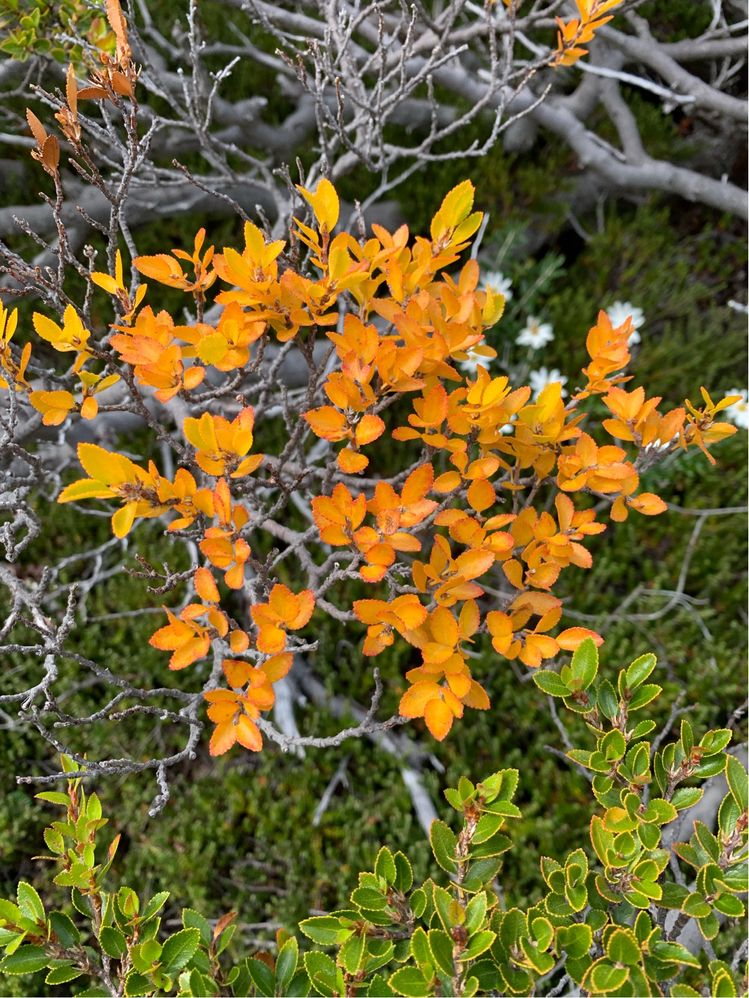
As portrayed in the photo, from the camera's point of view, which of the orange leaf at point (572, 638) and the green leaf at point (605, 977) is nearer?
the green leaf at point (605, 977)

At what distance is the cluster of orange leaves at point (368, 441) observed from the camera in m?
1.08

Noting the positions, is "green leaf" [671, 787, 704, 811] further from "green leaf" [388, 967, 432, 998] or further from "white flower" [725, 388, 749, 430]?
"white flower" [725, 388, 749, 430]

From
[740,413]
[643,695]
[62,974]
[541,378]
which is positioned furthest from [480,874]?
[740,413]

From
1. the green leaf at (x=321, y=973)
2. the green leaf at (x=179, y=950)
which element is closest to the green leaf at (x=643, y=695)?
the green leaf at (x=321, y=973)

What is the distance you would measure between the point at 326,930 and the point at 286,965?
105 mm

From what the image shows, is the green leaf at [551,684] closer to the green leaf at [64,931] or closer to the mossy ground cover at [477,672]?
the green leaf at [64,931]

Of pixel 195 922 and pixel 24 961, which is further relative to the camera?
pixel 195 922

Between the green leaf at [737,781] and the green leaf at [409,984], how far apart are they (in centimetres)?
55

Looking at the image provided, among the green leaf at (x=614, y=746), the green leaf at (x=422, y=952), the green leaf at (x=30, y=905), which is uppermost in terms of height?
the green leaf at (x=614, y=746)

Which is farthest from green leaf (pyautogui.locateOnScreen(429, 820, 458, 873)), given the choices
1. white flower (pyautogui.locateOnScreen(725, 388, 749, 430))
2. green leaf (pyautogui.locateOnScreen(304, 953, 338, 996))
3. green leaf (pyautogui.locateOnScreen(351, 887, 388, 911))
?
white flower (pyautogui.locateOnScreen(725, 388, 749, 430))

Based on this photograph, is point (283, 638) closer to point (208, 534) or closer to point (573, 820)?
point (208, 534)

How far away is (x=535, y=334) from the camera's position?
2912 millimetres

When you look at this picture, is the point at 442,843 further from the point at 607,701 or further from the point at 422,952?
the point at 607,701

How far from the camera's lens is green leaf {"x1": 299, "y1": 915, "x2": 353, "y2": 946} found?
1053 mm
